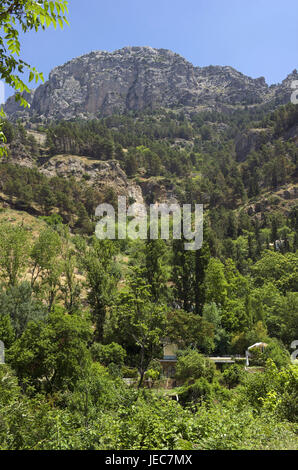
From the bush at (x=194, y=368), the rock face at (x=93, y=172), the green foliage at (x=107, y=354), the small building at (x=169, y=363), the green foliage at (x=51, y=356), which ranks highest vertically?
the rock face at (x=93, y=172)

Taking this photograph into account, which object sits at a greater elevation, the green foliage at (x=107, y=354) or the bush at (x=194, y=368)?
the green foliage at (x=107, y=354)

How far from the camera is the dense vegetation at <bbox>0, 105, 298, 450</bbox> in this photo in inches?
257

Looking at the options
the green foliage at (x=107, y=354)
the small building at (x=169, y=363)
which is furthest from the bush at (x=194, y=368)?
the green foliage at (x=107, y=354)

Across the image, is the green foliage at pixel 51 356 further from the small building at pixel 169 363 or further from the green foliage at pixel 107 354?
the small building at pixel 169 363

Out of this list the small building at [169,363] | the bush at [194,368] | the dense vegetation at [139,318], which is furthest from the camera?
the small building at [169,363]

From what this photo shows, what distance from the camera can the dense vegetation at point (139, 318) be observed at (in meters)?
6.52

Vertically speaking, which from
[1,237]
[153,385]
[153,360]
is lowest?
[153,385]

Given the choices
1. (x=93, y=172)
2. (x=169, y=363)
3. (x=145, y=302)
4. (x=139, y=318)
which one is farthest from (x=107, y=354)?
(x=93, y=172)

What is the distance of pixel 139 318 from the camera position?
2231 cm

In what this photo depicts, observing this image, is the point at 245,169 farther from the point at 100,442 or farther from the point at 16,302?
the point at 100,442

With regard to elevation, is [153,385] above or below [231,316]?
below

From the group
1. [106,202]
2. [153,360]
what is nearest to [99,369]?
[153,360]

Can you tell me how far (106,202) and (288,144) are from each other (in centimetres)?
5939

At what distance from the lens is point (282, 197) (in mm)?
81750
